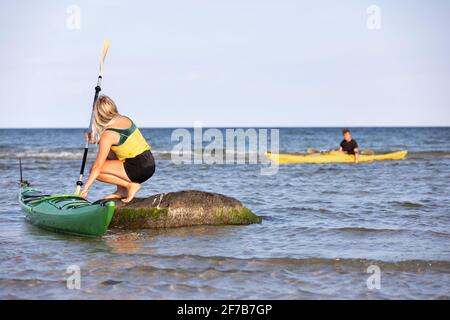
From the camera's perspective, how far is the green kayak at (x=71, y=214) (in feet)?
27.9

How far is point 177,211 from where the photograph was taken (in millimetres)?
9625

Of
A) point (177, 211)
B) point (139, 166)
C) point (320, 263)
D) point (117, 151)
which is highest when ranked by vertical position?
point (117, 151)

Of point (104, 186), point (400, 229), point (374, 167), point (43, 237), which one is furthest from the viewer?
point (374, 167)

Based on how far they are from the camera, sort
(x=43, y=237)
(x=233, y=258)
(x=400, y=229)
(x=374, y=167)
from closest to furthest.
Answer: (x=233, y=258), (x=43, y=237), (x=400, y=229), (x=374, y=167)

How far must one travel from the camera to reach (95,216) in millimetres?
8547

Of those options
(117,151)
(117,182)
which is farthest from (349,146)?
(117,151)

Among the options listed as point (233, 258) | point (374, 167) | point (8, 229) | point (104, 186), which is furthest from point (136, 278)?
point (374, 167)

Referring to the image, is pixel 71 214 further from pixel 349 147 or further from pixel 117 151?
pixel 349 147

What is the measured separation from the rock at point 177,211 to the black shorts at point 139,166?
61cm

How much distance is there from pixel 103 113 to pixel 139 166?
36.0 inches

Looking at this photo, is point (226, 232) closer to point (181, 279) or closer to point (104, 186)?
point (181, 279)

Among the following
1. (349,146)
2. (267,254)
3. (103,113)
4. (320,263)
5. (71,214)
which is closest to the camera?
(320,263)

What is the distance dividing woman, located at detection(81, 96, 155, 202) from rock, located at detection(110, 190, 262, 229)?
0.26 m
